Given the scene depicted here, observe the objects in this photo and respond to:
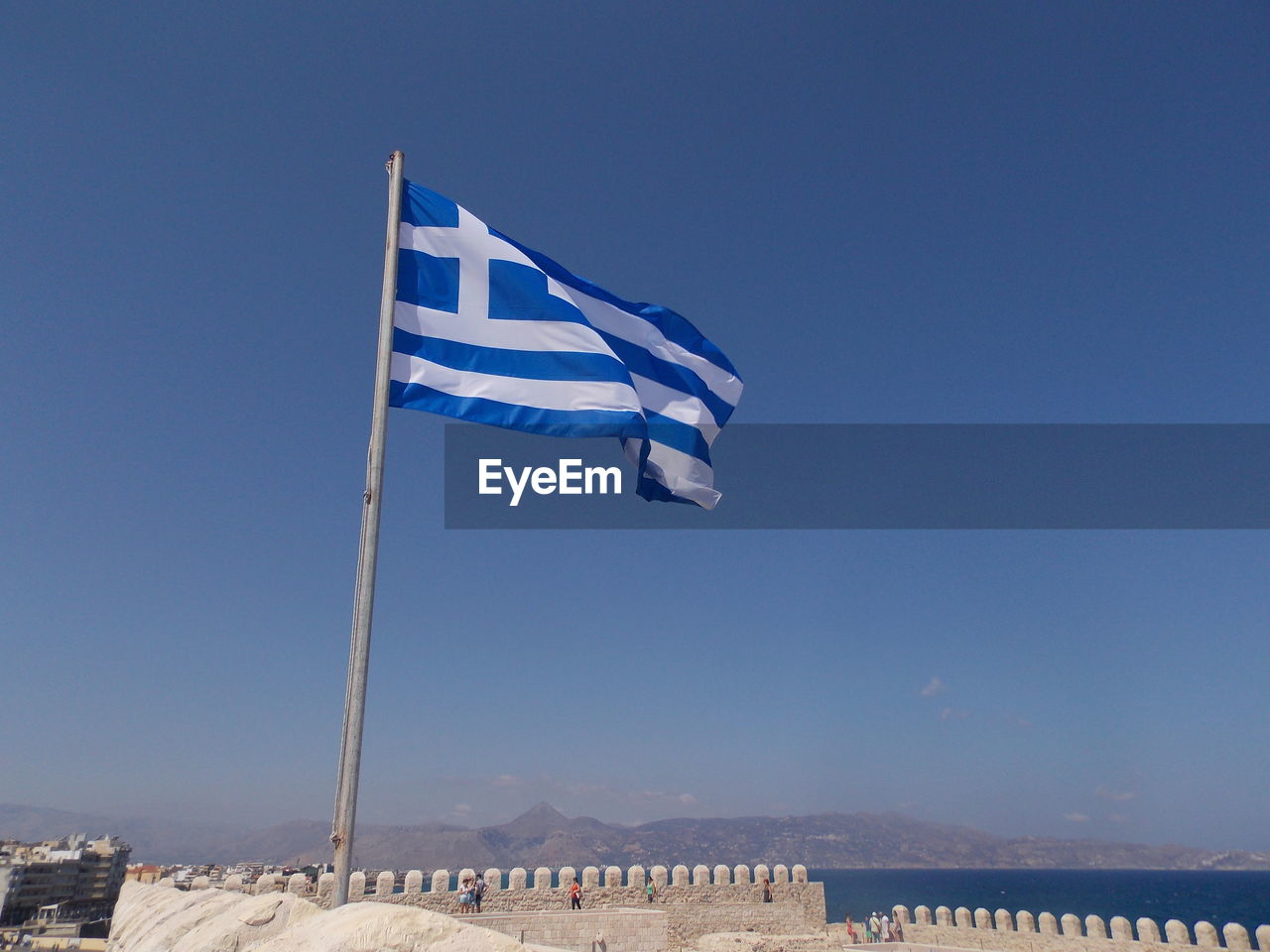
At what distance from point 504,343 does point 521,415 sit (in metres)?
0.63

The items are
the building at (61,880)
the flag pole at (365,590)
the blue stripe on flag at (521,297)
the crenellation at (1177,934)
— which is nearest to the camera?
the flag pole at (365,590)

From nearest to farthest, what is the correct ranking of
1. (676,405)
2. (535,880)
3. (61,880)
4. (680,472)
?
(680,472), (676,405), (535,880), (61,880)

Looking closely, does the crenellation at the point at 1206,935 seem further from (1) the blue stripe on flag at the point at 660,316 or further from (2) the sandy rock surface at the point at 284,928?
(2) the sandy rock surface at the point at 284,928

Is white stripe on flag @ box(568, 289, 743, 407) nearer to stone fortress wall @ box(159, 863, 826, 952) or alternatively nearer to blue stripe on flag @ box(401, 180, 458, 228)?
blue stripe on flag @ box(401, 180, 458, 228)

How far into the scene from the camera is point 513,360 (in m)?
6.66

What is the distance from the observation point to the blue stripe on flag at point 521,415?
6156 millimetres

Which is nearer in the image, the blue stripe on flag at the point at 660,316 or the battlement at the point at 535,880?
the blue stripe on flag at the point at 660,316

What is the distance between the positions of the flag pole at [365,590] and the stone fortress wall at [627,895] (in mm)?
9445

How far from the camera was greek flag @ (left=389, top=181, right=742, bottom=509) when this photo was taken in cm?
635

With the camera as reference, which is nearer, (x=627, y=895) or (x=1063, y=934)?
(x=1063, y=934)

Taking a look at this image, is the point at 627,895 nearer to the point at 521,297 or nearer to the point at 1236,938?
the point at 1236,938

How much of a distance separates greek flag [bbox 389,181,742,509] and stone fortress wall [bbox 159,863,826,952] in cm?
959

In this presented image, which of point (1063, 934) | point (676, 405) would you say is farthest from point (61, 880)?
point (676, 405)

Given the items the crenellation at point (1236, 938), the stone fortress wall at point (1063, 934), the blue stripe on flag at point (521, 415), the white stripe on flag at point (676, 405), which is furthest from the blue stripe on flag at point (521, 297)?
the crenellation at point (1236, 938)
